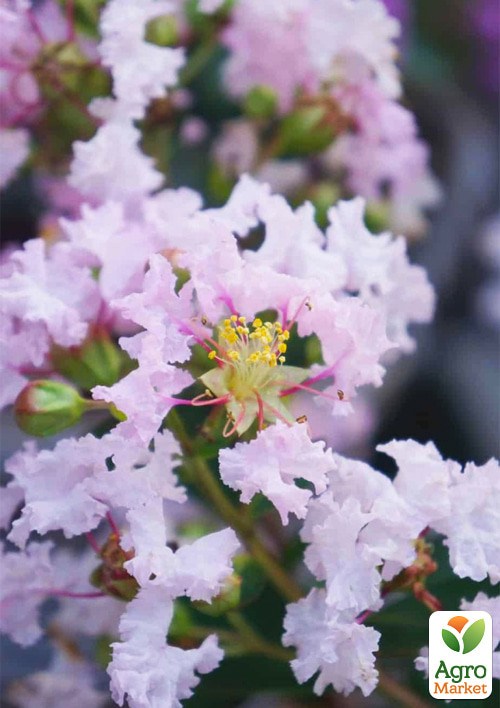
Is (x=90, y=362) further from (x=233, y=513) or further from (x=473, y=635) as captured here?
(x=473, y=635)

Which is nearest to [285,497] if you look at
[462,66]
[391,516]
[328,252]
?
[391,516]

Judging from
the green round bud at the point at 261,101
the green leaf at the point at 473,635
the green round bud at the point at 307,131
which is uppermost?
the green round bud at the point at 261,101

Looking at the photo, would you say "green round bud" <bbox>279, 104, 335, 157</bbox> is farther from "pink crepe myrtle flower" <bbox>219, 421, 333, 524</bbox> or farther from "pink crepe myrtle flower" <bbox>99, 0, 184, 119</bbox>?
"pink crepe myrtle flower" <bbox>219, 421, 333, 524</bbox>

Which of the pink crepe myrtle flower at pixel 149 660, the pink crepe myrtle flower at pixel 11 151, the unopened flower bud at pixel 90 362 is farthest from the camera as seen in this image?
the pink crepe myrtle flower at pixel 11 151

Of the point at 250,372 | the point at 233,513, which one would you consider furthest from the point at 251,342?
the point at 233,513

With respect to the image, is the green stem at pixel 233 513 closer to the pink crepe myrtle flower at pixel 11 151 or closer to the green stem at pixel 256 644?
the green stem at pixel 256 644

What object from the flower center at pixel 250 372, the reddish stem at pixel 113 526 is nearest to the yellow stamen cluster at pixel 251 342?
the flower center at pixel 250 372
